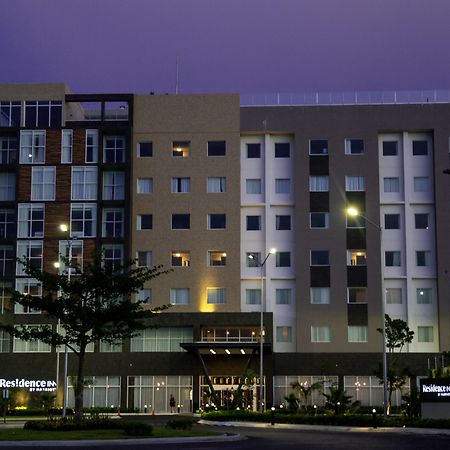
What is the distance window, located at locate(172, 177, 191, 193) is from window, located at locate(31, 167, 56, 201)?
11.2m

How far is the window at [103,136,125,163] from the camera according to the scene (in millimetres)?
86250

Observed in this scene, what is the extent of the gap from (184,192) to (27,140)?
51.1 ft

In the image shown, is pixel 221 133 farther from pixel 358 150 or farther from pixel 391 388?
pixel 391 388

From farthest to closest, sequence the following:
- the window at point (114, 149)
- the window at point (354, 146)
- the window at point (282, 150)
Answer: the window at point (282, 150) < the window at point (114, 149) < the window at point (354, 146)

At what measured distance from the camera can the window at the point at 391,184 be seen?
86438mm

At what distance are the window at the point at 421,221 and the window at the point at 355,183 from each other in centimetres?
576

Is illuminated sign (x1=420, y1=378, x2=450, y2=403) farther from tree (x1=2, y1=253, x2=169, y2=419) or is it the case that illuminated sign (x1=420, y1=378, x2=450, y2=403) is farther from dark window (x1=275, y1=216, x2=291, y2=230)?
dark window (x1=275, y1=216, x2=291, y2=230)

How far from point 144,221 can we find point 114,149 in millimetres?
7393

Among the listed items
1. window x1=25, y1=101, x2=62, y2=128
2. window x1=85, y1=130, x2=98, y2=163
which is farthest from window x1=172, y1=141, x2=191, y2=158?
window x1=25, y1=101, x2=62, y2=128

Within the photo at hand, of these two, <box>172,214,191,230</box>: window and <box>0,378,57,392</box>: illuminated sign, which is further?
<box>172,214,191,230</box>: window

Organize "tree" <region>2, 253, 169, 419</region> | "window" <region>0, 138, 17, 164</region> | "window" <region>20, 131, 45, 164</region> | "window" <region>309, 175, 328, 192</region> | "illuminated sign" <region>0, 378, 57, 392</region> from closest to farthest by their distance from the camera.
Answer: "tree" <region>2, 253, 169, 419</region> → "illuminated sign" <region>0, 378, 57, 392</region> → "window" <region>309, 175, 328, 192</region> → "window" <region>20, 131, 45, 164</region> → "window" <region>0, 138, 17, 164</region>

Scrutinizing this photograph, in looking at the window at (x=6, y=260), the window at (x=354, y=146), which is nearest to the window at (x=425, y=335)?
the window at (x=354, y=146)

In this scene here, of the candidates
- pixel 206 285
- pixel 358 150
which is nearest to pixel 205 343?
pixel 206 285

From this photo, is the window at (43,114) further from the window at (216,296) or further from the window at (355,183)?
the window at (355,183)
